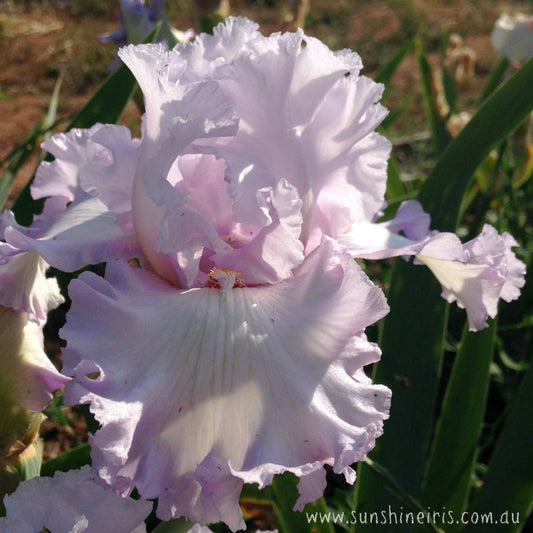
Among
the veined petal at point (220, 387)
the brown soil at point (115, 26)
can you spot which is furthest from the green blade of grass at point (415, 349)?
the brown soil at point (115, 26)

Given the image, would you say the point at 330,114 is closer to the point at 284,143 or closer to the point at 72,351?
the point at 284,143

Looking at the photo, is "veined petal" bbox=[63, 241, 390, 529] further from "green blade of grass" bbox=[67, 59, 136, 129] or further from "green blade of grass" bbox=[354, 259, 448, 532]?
"green blade of grass" bbox=[67, 59, 136, 129]

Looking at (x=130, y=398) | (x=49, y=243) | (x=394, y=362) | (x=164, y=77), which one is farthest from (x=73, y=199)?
(x=394, y=362)

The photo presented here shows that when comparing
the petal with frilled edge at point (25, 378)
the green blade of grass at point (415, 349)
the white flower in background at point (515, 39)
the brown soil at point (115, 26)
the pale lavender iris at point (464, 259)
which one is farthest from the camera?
the brown soil at point (115, 26)

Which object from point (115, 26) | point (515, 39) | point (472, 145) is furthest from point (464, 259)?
point (115, 26)

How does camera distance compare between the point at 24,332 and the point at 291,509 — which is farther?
the point at 291,509

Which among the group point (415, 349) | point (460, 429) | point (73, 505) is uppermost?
point (73, 505)

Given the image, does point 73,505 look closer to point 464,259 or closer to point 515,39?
point 464,259

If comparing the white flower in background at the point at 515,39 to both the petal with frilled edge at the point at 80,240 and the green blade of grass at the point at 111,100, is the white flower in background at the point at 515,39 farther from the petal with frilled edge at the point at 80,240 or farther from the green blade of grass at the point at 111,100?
the petal with frilled edge at the point at 80,240
